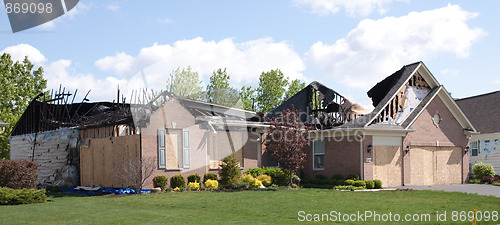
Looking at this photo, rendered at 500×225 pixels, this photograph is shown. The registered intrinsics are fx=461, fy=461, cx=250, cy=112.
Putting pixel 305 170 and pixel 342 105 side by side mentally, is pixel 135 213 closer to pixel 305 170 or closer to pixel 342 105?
pixel 305 170

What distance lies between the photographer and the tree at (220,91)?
157 feet

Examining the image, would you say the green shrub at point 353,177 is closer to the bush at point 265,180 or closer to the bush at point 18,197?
the bush at point 265,180

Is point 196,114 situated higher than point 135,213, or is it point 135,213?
point 196,114

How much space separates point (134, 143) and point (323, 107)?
1327cm

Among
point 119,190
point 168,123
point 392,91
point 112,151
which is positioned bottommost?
point 119,190

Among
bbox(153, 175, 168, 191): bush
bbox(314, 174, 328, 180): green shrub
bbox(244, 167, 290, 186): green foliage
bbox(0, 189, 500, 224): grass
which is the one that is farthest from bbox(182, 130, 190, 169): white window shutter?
bbox(314, 174, 328, 180): green shrub

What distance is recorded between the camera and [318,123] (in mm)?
27172

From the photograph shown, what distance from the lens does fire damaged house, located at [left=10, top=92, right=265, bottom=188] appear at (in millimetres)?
20959

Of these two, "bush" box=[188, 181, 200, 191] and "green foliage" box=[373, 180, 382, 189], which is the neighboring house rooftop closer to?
"green foliage" box=[373, 180, 382, 189]

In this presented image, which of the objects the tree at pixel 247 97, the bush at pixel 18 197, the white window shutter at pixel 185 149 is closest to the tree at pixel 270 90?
Answer: the tree at pixel 247 97

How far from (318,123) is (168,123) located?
9506mm

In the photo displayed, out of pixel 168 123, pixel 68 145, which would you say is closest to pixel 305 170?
pixel 168 123

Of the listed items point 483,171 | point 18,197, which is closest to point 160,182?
point 18,197

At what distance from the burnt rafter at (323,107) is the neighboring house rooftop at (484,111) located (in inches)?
435
